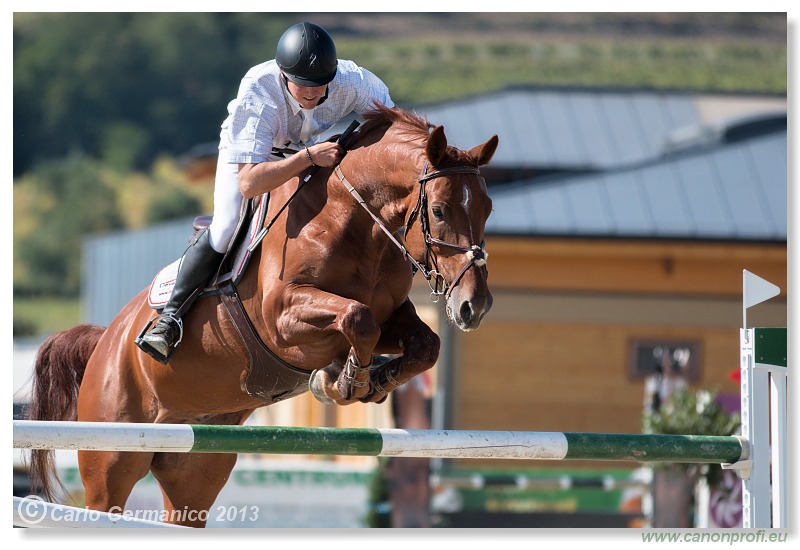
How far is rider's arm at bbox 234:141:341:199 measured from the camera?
3.50 meters

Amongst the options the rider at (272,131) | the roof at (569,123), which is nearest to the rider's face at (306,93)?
the rider at (272,131)

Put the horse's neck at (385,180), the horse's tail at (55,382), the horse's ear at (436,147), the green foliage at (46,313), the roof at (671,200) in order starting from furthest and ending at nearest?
the green foliage at (46,313) → the roof at (671,200) → the horse's tail at (55,382) → the horse's neck at (385,180) → the horse's ear at (436,147)

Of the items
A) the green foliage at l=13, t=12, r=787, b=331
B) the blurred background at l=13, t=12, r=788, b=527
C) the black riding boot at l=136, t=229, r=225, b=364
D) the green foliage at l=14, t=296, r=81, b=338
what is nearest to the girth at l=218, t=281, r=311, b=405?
the black riding boot at l=136, t=229, r=225, b=364

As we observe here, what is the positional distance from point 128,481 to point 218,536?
1.52 feet

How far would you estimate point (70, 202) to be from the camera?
129 ft

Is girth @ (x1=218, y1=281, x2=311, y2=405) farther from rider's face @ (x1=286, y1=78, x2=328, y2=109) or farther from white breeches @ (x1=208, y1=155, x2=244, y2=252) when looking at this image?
rider's face @ (x1=286, y1=78, x2=328, y2=109)

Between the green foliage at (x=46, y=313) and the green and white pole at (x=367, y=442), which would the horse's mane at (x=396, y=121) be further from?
the green foliage at (x=46, y=313)

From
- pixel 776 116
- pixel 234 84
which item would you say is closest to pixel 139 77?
pixel 234 84

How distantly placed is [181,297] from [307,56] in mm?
949

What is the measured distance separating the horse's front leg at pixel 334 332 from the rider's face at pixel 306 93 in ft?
2.09

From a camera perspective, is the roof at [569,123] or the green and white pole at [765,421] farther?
the roof at [569,123]

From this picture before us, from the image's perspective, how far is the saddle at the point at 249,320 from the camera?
366 centimetres

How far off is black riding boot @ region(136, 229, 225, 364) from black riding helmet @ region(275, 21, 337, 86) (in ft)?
2.17

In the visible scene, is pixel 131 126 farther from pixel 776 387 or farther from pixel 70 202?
pixel 776 387
